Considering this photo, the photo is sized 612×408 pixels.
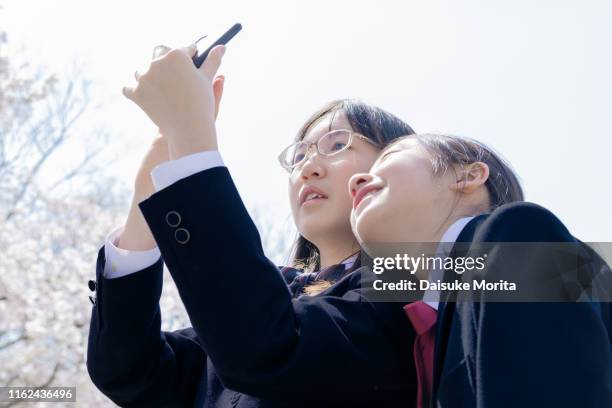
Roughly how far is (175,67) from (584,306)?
96 cm

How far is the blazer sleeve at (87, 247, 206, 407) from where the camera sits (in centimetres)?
176

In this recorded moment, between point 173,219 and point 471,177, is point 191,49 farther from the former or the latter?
point 471,177

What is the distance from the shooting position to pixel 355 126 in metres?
2.15

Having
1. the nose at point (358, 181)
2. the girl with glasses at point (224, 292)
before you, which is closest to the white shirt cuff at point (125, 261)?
the girl with glasses at point (224, 292)

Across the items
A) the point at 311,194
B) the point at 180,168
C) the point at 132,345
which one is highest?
the point at 180,168

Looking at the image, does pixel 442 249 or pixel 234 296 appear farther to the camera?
pixel 442 249

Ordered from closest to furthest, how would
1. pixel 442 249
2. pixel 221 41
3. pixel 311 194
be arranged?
pixel 442 249 → pixel 221 41 → pixel 311 194

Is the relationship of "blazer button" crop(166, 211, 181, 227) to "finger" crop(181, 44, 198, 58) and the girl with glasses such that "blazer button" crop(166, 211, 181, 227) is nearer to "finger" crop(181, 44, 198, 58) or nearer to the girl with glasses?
the girl with glasses

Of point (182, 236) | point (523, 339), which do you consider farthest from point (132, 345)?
point (523, 339)

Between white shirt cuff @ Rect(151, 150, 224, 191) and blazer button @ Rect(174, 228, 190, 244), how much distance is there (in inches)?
3.9

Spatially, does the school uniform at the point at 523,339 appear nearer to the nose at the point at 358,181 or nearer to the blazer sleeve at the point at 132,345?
the nose at the point at 358,181

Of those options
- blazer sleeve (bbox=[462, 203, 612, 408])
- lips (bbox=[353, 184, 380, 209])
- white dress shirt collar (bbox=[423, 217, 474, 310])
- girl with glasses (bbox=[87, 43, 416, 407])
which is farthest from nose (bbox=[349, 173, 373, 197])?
blazer sleeve (bbox=[462, 203, 612, 408])

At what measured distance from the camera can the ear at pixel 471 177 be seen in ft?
5.64

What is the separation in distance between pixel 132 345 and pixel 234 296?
601 mm
